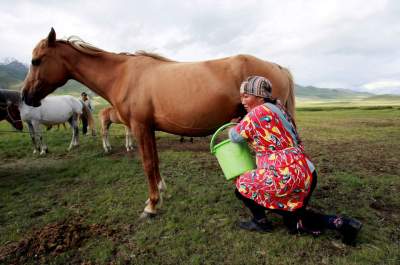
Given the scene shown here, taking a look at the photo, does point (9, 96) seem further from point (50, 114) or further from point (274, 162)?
point (274, 162)

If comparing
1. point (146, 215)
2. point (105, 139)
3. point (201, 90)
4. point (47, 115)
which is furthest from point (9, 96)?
point (201, 90)

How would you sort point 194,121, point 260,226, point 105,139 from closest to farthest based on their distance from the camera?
point 260,226 → point 194,121 → point 105,139

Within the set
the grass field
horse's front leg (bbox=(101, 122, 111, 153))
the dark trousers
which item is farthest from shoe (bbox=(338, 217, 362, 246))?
horse's front leg (bbox=(101, 122, 111, 153))

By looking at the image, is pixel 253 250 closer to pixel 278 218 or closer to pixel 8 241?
pixel 278 218

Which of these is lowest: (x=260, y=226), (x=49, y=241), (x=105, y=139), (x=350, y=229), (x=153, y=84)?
(x=49, y=241)

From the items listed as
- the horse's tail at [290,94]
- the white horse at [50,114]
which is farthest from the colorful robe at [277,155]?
the white horse at [50,114]

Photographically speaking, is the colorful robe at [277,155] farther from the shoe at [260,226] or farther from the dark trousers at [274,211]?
the shoe at [260,226]

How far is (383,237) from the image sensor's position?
3184 millimetres

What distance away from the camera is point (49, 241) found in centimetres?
346

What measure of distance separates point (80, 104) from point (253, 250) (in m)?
10.4

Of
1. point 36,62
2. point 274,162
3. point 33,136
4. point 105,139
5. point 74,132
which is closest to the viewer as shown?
point 274,162

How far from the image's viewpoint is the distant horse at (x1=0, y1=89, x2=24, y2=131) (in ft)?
24.1

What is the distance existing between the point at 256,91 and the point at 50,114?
9388 millimetres

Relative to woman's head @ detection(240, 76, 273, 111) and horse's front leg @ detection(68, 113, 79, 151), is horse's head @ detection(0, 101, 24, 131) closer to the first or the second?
horse's front leg @ detection(68, 113, 79, 151)
